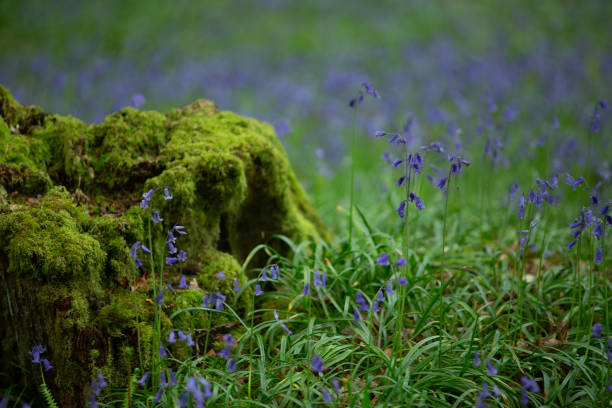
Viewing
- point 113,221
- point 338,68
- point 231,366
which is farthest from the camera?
point 338,68

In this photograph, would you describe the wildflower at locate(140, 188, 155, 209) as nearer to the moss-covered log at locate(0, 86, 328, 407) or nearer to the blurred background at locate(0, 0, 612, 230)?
the moss-covered log at locate(0, 86, 328, 407)

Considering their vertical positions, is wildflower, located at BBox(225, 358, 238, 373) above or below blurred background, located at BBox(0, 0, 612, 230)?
below

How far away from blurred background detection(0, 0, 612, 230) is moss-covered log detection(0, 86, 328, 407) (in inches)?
34.2

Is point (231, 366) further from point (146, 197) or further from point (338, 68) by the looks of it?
point (338, 68)

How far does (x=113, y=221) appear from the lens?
8.75 feet

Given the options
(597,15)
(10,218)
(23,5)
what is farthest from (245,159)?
(597,15)

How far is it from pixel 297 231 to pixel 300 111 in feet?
19.3

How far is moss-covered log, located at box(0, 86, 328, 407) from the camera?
7.80 ft

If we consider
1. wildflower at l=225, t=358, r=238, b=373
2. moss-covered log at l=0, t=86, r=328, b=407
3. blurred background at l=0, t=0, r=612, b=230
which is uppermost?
blurred background at l=0, t=0, r=612, b=230

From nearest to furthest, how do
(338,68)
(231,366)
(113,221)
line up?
(231,366)
(113,221)
(338,68)

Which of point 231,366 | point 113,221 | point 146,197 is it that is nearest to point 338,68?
point 113,221

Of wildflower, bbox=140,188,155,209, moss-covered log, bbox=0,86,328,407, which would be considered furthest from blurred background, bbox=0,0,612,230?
wildflower, bbox=140,188,155,209

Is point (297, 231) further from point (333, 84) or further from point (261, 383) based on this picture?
point (333, 84)

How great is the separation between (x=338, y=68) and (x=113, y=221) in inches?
406
